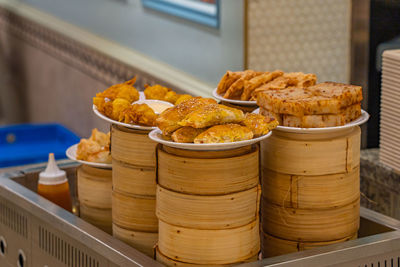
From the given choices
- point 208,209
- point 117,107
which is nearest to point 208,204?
point 208,209

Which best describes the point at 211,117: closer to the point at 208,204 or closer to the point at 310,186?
the point at 208,204

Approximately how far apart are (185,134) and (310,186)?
0.33m

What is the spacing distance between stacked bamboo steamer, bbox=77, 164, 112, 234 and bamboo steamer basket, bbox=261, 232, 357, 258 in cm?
44

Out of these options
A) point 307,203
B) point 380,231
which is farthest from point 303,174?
point 380,231

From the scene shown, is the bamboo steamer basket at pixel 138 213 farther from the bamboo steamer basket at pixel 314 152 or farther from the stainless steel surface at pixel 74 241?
the bamboo steamer basket at pixel 314 152

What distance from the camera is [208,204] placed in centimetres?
153

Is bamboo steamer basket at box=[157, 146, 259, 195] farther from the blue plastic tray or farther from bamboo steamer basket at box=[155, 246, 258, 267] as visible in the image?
the blue plastic tray

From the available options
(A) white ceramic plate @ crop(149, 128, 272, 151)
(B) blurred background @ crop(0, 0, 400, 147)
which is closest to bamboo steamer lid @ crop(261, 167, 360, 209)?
(A) white ceramic plate @ crop(149, 128, 272, 151)

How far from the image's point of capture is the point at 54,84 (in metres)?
5.69

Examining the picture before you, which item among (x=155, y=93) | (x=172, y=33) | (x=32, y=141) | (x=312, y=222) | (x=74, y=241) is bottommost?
(x=32, y=141)

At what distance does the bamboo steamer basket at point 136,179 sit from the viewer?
5.74 ft

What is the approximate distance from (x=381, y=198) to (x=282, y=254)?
0.95m

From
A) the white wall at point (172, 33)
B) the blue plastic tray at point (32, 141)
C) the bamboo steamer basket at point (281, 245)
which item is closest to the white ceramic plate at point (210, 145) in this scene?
the bamboo steamer basket at point (281, 245)

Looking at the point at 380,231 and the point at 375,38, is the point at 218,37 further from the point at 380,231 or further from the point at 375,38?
the point at 380,231
